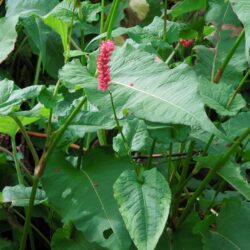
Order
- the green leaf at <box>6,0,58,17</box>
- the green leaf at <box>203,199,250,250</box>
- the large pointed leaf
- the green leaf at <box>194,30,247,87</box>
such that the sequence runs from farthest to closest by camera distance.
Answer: the green leaf at <box>6,0,58,17</box> < the green leaf at <box>194,30,247,87</box> < the green leaf at <box>203,199,250,250</box> < the large pointed leaf

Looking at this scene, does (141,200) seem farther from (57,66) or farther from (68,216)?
(57,66)

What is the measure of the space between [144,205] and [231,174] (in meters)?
0.16

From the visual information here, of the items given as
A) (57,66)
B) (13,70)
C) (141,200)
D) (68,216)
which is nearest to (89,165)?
(68,216)

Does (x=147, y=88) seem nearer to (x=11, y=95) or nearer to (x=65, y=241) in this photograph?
(x=11, y=95)

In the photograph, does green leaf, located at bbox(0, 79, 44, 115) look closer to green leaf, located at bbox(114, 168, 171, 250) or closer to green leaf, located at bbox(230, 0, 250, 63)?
green leaf, located at bbox(114, 168, 171, 250)

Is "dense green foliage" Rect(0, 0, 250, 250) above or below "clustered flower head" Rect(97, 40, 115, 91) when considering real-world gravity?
below

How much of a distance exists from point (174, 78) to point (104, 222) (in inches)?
9.0

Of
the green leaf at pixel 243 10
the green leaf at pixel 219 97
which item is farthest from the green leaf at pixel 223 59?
the green leaf at pixel 243 10

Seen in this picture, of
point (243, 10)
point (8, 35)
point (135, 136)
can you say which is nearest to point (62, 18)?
point (8, 35)

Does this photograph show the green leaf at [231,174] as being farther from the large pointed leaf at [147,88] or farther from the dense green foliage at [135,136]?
the large pointed leaf at [147,88]

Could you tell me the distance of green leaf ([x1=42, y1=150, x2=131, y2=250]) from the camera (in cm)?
79

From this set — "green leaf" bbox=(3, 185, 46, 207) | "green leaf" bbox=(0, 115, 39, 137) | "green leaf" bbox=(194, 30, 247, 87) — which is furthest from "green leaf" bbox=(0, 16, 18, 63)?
"green leaf" bbox=(194, 30, 247, 87)

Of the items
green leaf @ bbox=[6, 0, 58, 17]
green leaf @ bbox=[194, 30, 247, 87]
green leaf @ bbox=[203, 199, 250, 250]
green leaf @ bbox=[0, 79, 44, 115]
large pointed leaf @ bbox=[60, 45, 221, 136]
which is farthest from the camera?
green leaf @ bbox=[6, 0, 58, 17]

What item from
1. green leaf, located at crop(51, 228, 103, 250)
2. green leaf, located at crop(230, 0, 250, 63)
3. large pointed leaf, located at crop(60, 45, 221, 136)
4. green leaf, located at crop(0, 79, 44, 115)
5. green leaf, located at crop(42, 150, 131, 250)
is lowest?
green leaf, located at crop(51, 228, 103, 250)
